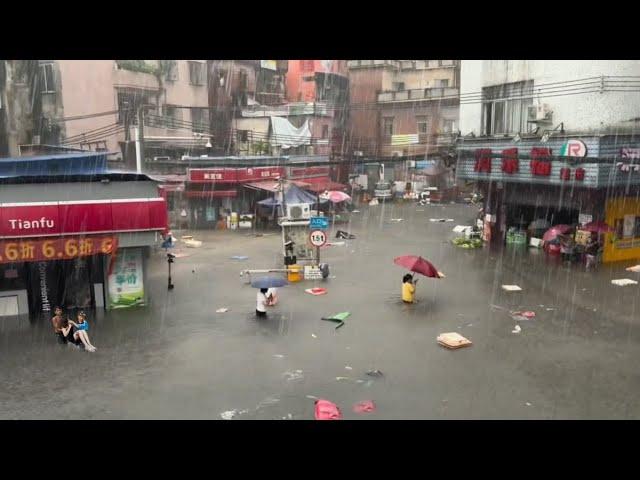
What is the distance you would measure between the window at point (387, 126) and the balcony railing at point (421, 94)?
1.76 m

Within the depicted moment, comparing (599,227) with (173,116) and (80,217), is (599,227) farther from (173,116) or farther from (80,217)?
(173,116)

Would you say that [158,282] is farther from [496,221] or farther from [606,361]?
[496,221]

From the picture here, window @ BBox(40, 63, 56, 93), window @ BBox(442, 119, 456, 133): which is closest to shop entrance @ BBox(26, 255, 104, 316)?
window @ BBox(40, 63, 56, 93)

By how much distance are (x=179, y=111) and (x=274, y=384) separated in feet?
109

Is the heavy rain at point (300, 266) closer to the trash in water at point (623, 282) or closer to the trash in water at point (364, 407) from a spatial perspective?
the trash in water at point (364, 407)

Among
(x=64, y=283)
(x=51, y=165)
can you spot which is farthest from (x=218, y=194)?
(x=64, y=283)

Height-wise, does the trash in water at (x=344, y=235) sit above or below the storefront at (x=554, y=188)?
below

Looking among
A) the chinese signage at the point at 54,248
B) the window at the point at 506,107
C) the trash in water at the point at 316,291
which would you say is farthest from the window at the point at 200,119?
the chinese signage at the point at 54,248


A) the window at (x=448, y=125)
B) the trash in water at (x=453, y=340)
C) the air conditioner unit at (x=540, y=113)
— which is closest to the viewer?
the trash in water at (x=453, y=340)

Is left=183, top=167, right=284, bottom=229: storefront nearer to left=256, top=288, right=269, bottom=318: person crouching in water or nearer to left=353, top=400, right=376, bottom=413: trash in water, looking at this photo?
left=256, top=288, right=269, bottom=318: person crouching in water

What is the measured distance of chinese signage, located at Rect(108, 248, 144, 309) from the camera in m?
17.4

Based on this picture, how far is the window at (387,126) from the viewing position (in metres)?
54.1

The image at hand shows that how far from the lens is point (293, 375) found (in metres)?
12.0

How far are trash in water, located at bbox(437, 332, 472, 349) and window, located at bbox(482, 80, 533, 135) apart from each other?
1484 centimetres
